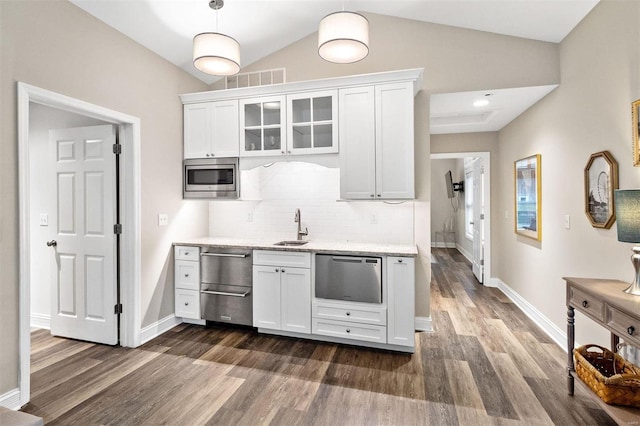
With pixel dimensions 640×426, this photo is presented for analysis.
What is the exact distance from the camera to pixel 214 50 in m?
2.48

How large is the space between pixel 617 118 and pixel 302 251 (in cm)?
266

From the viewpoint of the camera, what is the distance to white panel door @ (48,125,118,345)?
3092mm

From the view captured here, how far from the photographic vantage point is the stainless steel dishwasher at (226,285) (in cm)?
336

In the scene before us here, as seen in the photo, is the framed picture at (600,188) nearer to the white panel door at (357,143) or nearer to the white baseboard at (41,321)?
the white panel door at (357,143)

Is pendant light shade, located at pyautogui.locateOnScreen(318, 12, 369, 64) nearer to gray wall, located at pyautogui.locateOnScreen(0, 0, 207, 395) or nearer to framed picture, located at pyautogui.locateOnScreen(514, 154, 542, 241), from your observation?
gray wall, located at pyautogui.locateOnScreen(0, 0, 207, 395)

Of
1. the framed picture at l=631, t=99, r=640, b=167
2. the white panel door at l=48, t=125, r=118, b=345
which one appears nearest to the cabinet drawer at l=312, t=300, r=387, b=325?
the white panel door at l=48, t=125, r=118, b=345

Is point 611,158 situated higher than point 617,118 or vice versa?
point 617,118

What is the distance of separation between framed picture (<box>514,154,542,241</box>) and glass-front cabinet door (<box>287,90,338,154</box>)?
7.78 ft

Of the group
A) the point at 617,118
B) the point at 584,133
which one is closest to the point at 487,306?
the point at 584,133

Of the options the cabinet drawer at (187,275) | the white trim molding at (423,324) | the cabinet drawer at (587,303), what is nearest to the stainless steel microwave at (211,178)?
the cabinet drawer at (187,275)

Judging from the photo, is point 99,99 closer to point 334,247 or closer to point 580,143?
point 334,247

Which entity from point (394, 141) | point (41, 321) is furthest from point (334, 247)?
point (41, 321)

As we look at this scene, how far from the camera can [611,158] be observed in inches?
93.4

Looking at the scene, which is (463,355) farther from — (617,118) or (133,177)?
(133,177)
